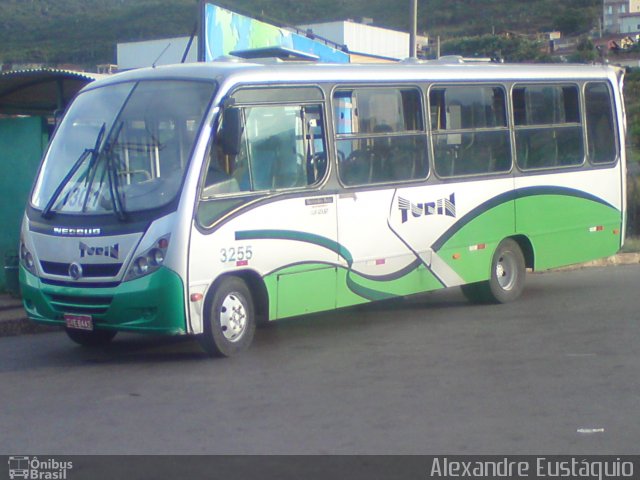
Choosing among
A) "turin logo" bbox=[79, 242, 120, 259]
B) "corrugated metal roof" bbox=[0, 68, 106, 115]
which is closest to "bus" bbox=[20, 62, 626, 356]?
"turin logo" bbox=[79, 242, 120, 259]

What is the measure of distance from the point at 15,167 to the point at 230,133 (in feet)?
16.7

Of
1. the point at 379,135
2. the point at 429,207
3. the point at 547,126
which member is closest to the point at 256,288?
the point at 379,135

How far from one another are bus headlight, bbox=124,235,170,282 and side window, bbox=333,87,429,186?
2.39 m

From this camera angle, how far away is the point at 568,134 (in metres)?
13.1

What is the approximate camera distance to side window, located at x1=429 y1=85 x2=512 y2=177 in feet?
37.9

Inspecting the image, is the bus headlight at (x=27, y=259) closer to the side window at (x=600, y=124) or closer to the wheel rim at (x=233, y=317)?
the wheel rim at (x=233, y=317)

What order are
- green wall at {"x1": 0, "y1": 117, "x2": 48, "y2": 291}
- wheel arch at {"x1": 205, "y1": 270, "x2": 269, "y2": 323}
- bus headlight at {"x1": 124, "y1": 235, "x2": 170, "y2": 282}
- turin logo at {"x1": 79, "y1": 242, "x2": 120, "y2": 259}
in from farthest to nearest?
green wall at {"x1": 0, "y1": 117, "x2": 48, "y2": 291}
wheel arch at {"x1": 205, "y1": 270, "x2": 269, "y2": 323}
turin logo at {"x1": 79, "y1": 242, "x2": 120, "y2": 259}
bus headlight at {"x1": 124, "y1": 235, "x2": 170, "y2": 282}

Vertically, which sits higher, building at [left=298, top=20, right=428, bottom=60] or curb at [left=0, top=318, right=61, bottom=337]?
building at [left=298, top=20, right=428, bottom=60]

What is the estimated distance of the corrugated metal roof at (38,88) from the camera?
12148 millimetres

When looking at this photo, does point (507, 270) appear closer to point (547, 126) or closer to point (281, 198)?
point (547, 126)

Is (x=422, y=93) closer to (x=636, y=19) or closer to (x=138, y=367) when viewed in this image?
(x=138, y=367)

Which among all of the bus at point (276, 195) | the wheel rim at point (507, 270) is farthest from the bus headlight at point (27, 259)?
the wheel rim at point (507, 270)
